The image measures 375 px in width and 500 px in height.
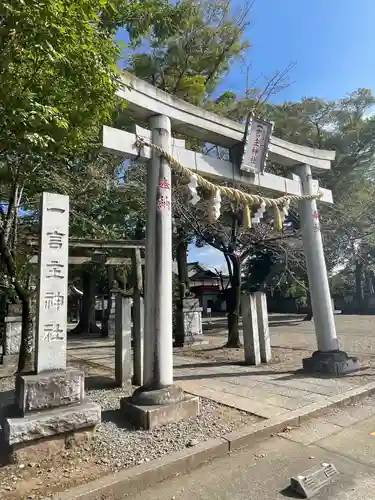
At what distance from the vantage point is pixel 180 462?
12.5 ft

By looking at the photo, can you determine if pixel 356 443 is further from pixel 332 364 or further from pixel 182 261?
pixel 182 261

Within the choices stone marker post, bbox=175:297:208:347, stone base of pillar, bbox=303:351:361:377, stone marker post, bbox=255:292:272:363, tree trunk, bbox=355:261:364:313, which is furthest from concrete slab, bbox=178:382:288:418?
tree trunk, bbox=355:261:364:313

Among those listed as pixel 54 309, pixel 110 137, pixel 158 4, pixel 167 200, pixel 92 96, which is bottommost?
pixel 54 309

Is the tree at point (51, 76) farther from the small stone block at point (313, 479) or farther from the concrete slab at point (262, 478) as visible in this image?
the small stone block at point (313, 479)

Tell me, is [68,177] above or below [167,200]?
above

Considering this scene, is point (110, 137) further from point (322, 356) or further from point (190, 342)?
point (190, 342)

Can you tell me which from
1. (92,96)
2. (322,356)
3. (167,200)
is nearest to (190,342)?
(322,356)

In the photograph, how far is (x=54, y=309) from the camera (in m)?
4.22

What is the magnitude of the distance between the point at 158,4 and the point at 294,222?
34.8 feet

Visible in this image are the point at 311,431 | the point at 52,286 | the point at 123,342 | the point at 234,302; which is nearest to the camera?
the point at 52,286

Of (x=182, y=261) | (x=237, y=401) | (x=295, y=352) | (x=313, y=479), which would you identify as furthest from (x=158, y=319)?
(x=182, y=261)

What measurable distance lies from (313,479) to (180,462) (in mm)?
1303

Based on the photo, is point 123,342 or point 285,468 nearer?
point 285,468

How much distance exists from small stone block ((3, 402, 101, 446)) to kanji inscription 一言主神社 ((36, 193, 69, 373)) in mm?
474
